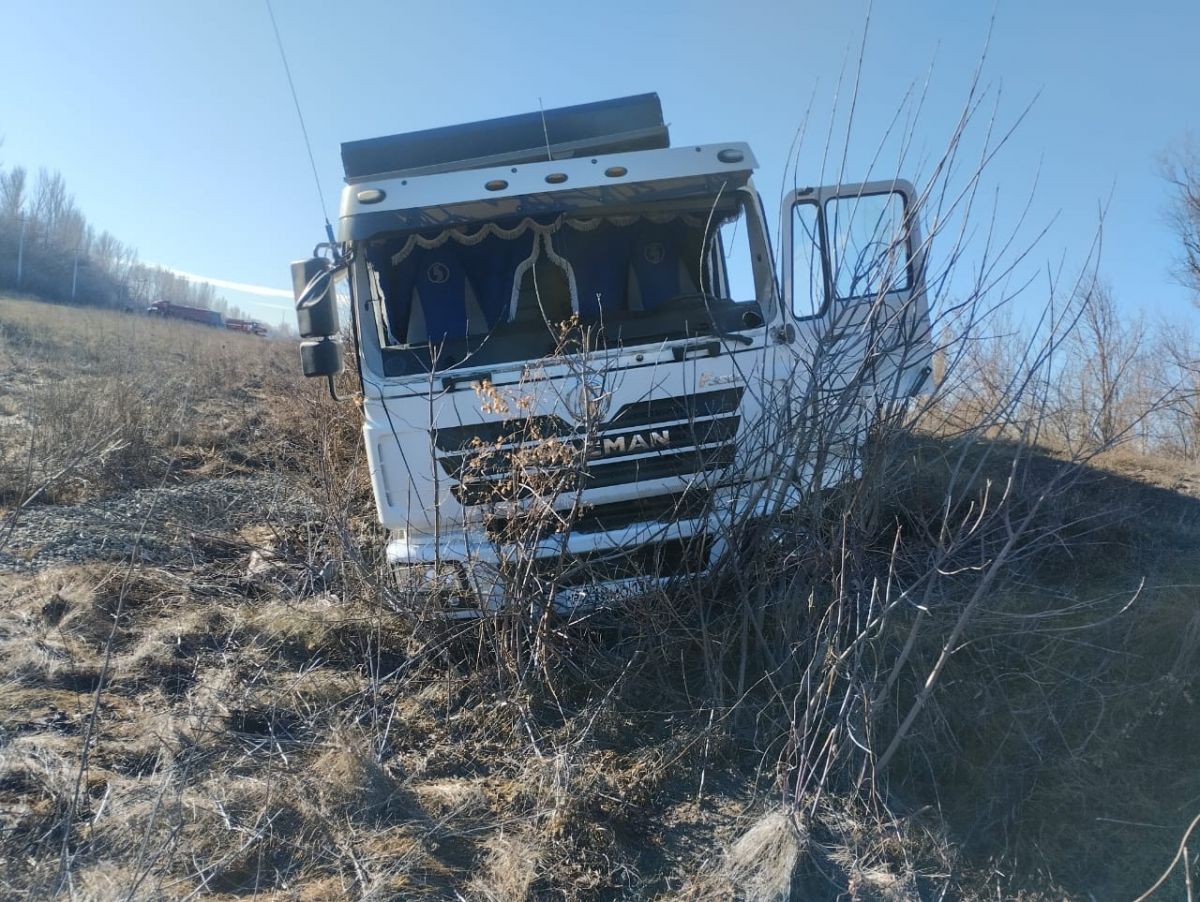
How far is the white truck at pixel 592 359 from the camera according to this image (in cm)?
405

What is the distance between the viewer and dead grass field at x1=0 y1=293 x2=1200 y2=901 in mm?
2986

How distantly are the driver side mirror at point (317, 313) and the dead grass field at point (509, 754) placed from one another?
2.68ft

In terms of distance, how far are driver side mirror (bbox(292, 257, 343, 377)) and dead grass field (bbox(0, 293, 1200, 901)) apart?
818mm

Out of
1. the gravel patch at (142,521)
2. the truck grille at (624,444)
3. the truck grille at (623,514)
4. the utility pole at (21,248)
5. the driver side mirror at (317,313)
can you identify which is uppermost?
the utility pole at (21,248)

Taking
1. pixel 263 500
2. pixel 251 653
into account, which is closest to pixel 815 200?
pixel 251 653

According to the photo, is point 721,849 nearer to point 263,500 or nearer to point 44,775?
point 44,775

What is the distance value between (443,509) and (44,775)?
2.12 metres

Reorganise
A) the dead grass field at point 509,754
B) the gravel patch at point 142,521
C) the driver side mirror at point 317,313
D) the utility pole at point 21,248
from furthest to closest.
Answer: the utility pole at point 21,248 < the gravel patch at point 142,521 < the driver side mirror at point 317,313 < the dead grass field at point 509,754

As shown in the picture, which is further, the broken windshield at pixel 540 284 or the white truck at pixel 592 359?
the broken windshield at pixel 540 284

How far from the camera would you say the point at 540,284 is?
5.38m

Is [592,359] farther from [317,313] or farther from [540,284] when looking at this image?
[317,313]

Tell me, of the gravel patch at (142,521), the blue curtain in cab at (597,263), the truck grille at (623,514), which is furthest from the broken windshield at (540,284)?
the gravel patch at (142,521)

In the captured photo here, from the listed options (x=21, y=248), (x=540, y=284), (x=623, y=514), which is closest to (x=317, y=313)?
(x=540, y=284)

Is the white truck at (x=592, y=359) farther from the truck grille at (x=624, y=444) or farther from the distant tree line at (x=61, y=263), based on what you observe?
the distant tree line at (x=61, y=263)
